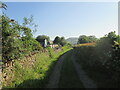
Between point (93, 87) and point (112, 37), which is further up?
point (112, 37)

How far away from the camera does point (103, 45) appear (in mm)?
6109

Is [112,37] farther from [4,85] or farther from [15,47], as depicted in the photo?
[4,85]

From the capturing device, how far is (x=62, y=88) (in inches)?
199

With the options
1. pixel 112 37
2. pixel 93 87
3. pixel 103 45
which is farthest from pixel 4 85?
pixel 112 37

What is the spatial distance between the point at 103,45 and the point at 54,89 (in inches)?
145

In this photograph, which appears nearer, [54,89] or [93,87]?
[93,87]

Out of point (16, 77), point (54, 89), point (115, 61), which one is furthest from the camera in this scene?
point (16, 77)

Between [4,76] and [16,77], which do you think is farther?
[16,77]

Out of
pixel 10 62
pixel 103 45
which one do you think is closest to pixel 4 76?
pixel 10 62

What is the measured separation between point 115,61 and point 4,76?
5333mm

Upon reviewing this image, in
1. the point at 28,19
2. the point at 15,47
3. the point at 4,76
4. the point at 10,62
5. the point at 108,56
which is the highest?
the point at 28,19

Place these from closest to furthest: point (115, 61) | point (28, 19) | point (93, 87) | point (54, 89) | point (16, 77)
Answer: point (115, 61) < point (93, 87) < point (54, 89) < point (16, 77) < point (28, 19)

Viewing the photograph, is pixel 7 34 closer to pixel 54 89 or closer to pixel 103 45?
pixel 54 89

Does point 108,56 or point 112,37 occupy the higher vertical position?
point 112,37
